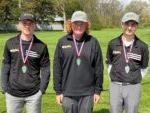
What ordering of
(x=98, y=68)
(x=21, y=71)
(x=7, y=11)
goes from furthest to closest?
(x=7, y=11)
(x=21, y=71)
(x=98, y=68)

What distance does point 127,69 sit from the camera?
693cm

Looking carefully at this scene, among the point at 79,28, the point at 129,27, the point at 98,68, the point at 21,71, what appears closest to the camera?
the point at 79,28

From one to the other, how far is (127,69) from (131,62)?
12cm

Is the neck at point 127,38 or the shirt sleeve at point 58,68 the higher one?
the neck at point 127,38

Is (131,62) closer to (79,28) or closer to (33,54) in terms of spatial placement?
(79,28)

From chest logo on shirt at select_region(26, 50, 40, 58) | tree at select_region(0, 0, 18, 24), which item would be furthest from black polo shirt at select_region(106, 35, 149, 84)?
tree at select_region(0, 0, 18, 24)

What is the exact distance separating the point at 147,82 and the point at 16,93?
8978 millimetres

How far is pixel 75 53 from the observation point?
6.23 meters

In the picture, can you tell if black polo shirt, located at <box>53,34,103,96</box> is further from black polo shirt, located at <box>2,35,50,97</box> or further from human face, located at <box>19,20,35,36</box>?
human face, located at <box>19,20,35,36</box>

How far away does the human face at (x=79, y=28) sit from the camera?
6.21m

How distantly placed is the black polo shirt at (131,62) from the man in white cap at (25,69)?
3.65 ft

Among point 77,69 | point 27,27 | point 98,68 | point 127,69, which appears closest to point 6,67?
point 27,27

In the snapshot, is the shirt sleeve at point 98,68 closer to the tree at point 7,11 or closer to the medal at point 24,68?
the medal at point 24,68

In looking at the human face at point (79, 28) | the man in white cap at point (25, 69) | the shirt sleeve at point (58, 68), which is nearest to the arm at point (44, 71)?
the man in white cap at point (25, 69)
